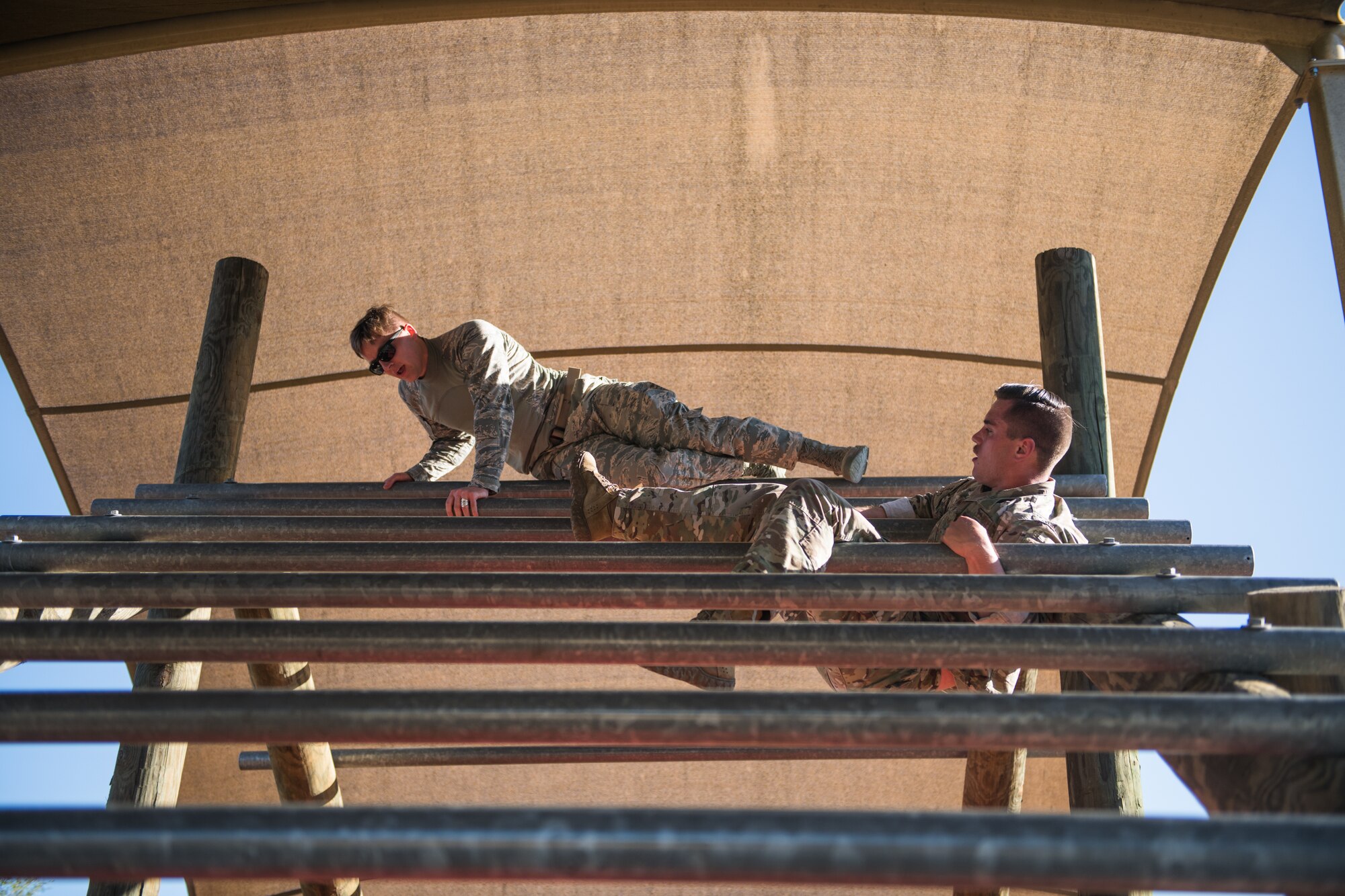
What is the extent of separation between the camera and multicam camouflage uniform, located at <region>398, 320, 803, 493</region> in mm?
4641

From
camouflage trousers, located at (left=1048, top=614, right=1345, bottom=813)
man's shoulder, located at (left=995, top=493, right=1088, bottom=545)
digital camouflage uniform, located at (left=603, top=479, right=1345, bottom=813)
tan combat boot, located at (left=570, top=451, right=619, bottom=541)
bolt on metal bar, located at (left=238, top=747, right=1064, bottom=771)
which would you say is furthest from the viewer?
bolt on metal bar, located at (left=238, top=747, right=1064, bottom=771)

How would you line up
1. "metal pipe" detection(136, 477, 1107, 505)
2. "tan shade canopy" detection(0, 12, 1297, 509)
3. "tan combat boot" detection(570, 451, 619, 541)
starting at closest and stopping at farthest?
"tan combat boot" detection(570, 451, 619, 541) < "metal pipe" detection(136, 477, 1107, 505) < "tan shade canopy" detection(0, 12, 1297, 509)

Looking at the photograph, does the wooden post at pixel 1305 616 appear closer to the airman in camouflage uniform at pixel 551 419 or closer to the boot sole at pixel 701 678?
the boot sole at pixel 701 678

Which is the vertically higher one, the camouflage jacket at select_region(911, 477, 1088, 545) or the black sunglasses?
the black sunglasses

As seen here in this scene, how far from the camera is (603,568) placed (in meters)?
2.86

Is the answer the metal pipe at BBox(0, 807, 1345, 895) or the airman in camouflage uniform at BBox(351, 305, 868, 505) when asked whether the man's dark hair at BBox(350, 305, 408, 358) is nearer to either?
the airman in camouflage uniform at BBox(351, 305, 868, 505)

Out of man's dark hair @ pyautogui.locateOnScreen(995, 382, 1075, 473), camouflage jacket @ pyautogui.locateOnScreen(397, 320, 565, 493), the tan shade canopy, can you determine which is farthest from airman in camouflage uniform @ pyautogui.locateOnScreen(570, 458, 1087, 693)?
the tan shade canopy

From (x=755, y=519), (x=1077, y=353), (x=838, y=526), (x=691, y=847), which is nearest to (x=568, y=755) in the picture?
(x=755, y=519)

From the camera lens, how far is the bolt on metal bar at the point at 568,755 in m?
4.52

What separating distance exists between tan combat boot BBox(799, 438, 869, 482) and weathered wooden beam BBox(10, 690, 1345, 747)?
2.53 metres

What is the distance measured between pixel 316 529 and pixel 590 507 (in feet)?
2.65

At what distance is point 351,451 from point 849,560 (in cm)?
511

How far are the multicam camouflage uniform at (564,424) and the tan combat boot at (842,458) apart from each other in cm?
11

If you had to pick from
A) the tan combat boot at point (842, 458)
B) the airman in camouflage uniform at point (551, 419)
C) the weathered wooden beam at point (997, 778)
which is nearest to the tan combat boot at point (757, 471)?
the airman in camouflage uniform at point (551, 419)
